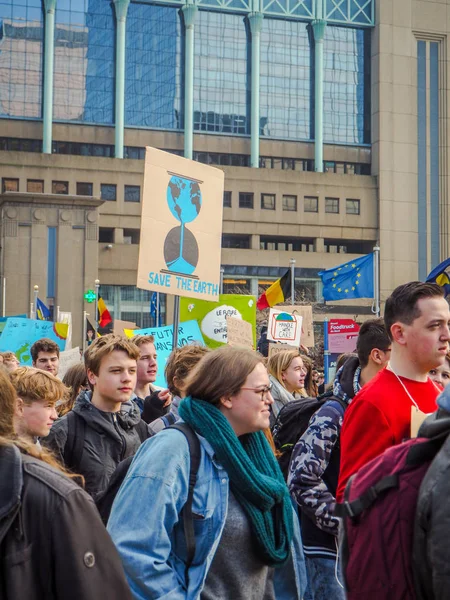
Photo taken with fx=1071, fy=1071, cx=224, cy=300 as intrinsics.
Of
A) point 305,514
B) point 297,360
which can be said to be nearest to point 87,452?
point 305,514

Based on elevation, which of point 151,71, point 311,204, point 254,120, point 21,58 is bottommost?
point 311,204

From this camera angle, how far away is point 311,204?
7612cm

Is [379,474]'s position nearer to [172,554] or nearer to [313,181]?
[172,554]

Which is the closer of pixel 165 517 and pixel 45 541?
pixel 45 541

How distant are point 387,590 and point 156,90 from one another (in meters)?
73.7

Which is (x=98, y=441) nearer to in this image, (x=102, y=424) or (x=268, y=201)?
(x=102, y=424)

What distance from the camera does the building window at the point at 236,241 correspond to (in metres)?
75.8

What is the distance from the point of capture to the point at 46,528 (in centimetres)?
265

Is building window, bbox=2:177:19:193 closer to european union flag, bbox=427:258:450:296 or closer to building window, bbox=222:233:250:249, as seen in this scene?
building window, bbox=222:233:250:249

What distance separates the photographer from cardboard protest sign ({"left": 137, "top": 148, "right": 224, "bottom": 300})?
352 inches

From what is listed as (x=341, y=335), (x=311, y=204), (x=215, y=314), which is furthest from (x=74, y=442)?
(x=311, y=204)

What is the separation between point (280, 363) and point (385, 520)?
237 inches

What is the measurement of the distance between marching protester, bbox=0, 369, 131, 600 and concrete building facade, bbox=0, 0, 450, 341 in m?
67.0

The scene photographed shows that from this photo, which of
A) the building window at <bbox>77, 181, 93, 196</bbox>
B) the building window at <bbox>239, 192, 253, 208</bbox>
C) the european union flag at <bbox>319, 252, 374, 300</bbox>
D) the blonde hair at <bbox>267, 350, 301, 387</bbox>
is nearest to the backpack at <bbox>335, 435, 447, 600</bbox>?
the blonde hair at <bbox>267, 350, 301, 387</bbox>
